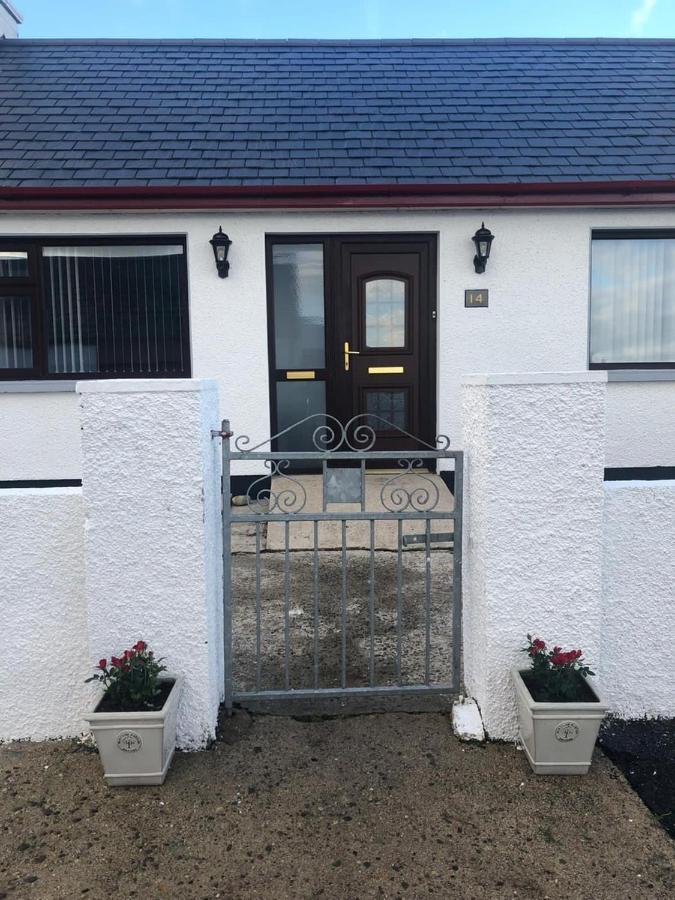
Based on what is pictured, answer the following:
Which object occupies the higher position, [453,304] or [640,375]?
[453,304]

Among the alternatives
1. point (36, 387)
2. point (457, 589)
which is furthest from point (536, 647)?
point (36, 387)

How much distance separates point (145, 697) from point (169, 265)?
514 centimetres

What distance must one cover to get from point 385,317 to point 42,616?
198 inches

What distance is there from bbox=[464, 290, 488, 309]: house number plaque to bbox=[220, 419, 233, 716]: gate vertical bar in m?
4.42

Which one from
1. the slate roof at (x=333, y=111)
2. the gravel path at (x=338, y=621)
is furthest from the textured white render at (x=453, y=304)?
the gravel path at (x=338, y=621)

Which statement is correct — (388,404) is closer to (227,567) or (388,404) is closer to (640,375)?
(640,375)

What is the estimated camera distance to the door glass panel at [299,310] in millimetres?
6984

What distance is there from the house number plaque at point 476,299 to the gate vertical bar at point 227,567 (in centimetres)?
442

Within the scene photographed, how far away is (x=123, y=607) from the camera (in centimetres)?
275

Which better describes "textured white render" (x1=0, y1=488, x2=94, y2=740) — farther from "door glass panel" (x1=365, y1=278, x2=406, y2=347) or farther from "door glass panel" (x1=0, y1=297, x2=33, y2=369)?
"door glass panel" (x1=365, y1=278, x2=406, y2=347)

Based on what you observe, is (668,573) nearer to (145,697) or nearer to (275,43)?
(145,697)

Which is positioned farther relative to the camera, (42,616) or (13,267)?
(13,267)

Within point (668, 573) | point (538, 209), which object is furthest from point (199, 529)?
point (538, 209)

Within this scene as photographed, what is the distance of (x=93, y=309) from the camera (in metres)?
6.90
